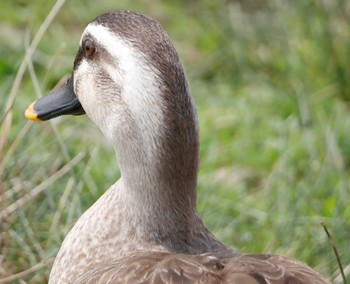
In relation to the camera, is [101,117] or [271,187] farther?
[271,187]

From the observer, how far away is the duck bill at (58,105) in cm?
330

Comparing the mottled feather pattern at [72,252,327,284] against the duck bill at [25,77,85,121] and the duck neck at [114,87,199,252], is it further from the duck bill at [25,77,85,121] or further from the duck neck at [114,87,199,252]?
the duck bill at [25,77,85,121]

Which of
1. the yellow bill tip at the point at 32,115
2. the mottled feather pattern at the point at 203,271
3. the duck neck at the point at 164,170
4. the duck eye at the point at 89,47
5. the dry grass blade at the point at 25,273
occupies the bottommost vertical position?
the dry grass blade at the point at 25,273

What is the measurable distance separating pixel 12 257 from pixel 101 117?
2.36 ft

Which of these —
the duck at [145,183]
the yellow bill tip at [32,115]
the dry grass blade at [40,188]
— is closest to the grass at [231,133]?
the dry grass blade at [40,188]

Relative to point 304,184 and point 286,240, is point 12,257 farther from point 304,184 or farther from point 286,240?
point 304,184

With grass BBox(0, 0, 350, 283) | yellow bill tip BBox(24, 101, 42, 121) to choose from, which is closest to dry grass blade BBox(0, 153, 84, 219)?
grass BBox(0, 0, 350, 283)

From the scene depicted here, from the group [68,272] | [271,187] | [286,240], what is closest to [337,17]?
[271,187]

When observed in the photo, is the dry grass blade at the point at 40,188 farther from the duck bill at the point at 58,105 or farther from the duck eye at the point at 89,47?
the duck eye at the point at 89,47

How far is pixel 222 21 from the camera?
573cm

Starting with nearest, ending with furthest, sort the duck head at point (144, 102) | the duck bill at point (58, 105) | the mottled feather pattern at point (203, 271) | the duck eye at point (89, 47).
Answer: the mottled feather pattern at point (203, 271), the duck head at point (144, 102), the duck eye at point (89, 47), the duck bill at point (58, 105)

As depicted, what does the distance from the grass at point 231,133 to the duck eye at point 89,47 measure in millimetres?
577

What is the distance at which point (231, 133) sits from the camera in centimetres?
520

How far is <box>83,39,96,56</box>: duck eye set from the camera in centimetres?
306
